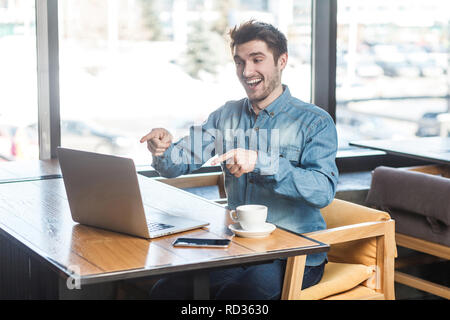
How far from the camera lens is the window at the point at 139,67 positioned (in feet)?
11.1

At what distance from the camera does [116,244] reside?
1.82 metres

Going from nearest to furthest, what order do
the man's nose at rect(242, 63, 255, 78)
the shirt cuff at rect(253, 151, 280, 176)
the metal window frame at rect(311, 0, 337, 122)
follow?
the shirt cuff at rect(253, 151, 280, 176) → the man's nose at rect(242, 63, 255, 78) → the metal window frame at rect(311, 0, 337, 122)

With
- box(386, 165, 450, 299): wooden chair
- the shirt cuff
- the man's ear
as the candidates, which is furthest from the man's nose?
box(386, 165, 450, 299): wooden chair

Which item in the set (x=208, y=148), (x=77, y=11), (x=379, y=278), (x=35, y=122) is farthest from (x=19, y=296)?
(x=379, y=278)

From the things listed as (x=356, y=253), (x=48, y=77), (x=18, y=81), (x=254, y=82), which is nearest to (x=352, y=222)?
(x=356, y=253)

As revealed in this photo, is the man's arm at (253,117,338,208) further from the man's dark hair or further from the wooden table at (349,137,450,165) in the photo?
the wooden table at (349,137,450,165)

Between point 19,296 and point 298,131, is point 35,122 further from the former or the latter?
point 298,131

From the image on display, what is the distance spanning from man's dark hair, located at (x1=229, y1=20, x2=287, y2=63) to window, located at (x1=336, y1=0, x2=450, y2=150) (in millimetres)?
1616

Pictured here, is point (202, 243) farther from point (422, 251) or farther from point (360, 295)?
point (422, 251)

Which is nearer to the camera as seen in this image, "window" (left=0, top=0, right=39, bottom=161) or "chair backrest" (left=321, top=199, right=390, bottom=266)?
"chair backrest" (left=321, top=199, right=390, bottom=266)

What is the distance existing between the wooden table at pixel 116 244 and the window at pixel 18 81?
2.78 feet

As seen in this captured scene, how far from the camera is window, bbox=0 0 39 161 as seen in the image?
10.7 feet

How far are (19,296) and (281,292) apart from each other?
1.42 meters

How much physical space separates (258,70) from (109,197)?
0.80 metres
